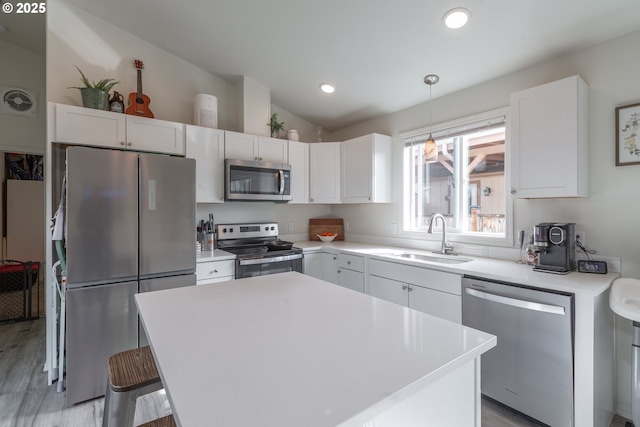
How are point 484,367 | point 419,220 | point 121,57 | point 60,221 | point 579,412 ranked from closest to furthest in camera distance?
1. point 579,412
2. point 484,367
3. point 60,221
4. point 121,57
5. point 419,220

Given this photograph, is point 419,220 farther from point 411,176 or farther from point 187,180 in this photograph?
point 187,180

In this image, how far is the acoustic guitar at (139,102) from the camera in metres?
2.73

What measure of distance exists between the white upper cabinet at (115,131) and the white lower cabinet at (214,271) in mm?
1093

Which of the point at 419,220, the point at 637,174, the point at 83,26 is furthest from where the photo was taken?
the point at 419,220

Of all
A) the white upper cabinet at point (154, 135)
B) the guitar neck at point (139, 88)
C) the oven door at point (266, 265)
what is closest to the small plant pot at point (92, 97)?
the white upper cabinet at point (154, 135)

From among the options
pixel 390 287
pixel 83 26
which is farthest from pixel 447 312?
pixel 83 26

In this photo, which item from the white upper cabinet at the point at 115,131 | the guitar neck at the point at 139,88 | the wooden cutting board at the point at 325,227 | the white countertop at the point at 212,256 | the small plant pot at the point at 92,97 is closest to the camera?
the white upper cabinet at the point at 115,131

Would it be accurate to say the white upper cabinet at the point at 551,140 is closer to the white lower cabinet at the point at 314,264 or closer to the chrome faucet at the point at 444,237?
the chrome faucet at the point at 444,237

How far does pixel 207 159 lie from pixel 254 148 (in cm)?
53

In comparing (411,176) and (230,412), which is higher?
(411,176)

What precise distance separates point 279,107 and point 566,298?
11.2 feet

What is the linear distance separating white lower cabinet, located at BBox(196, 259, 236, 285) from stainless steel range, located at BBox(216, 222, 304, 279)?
6 cm

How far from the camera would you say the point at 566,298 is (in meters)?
1.65

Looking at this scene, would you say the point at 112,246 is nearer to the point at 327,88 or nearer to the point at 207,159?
the point at 207,159
